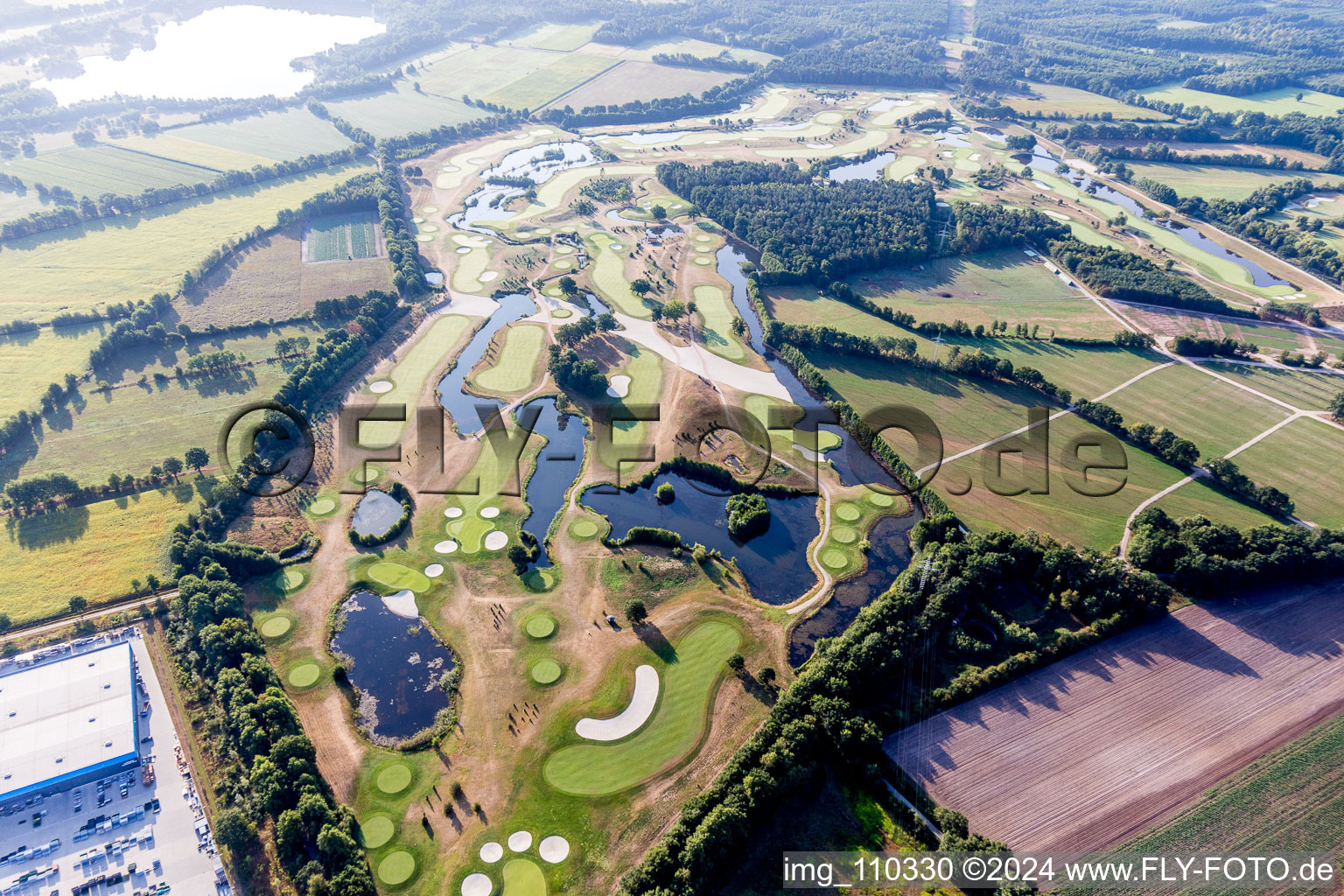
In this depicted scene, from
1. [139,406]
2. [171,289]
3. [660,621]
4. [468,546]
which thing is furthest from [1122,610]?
[171,289]

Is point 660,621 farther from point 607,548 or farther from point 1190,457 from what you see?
point 1190,457

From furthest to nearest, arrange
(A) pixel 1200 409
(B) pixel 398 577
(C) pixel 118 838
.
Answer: (A) pixel 1200 409 < (B) pixel 398 577 < (C) pixel 118 838

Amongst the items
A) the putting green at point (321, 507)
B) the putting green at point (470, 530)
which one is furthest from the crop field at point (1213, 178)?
the putting green at point (321, 507)

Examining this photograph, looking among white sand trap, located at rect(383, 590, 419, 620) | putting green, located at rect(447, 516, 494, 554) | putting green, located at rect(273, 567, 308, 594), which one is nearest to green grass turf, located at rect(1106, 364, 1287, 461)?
putting green, located at rect(447, 516, 494, 554)

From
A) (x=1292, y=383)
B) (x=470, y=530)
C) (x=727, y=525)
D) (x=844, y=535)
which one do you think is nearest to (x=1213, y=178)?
(x=1292, y=383)

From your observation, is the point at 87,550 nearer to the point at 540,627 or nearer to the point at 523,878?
the point at 540,627

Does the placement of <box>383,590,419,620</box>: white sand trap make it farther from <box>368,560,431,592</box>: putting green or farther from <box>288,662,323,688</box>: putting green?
<box>288,662,323,688</box>: putting green
